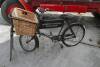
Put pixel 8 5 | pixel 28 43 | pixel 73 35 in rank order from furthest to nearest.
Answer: pixel 8 5
pixel 73 35
pixel 28 43

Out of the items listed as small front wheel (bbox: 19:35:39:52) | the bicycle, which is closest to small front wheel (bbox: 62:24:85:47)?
the bicycle

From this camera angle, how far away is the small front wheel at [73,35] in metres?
5.55

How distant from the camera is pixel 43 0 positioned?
694 cm

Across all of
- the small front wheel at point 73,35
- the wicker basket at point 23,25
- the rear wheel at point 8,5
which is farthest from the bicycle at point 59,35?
the rear wheel at point 8,5

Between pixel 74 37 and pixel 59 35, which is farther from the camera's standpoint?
pixel 74 37

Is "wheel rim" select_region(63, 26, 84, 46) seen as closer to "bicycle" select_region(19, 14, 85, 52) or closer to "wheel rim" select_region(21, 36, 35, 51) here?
"bicycle" select_region(19, 14, 85, 52)

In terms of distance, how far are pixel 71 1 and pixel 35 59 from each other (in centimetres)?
270

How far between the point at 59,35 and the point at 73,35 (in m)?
0.40

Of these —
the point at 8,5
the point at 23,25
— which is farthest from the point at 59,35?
the point at 8,5

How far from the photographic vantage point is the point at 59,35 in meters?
5.54

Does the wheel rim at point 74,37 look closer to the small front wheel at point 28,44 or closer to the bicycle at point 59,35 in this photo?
the bicycle at point 59,35

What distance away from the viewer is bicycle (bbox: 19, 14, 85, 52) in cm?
530

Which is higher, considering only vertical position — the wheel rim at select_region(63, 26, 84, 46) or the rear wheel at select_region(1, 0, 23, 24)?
the rear wheel at select_region(1, 0, 23, 24)

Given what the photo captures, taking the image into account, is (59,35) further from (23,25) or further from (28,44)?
(23,25)
